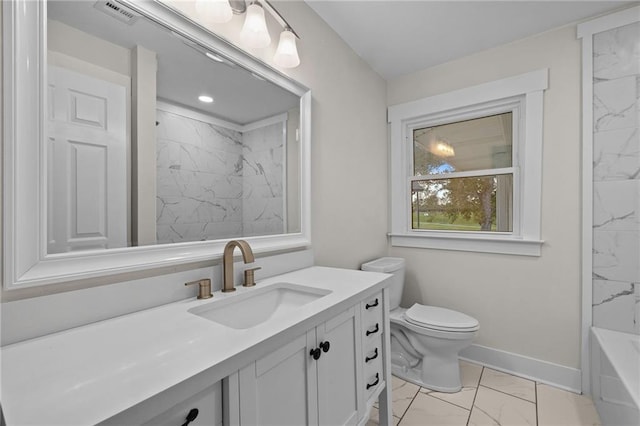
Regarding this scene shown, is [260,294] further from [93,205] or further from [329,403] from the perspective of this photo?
[93,205]

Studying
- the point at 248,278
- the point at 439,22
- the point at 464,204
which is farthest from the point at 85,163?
the point at 464,204

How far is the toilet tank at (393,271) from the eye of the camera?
7.01 feet

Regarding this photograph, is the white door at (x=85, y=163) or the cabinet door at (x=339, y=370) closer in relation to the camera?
the white door at (x=85, y=163)

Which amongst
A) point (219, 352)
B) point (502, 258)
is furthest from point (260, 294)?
point (502, 258)

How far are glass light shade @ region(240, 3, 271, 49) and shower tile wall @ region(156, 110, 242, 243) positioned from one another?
1.31 ft

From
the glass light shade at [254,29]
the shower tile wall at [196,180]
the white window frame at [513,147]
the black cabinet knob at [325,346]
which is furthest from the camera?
the white window frame at [513,147]

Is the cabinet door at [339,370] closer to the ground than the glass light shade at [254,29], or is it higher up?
closer to the ground

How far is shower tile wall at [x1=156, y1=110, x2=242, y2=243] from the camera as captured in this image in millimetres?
1061

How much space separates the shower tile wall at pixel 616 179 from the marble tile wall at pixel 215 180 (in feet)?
6.41

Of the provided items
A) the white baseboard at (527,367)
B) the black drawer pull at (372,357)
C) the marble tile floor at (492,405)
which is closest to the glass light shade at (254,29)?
the black drawer pull at (372,357)

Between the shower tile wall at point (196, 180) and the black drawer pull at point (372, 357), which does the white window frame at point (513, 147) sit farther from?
the shower tile wall at point (196, 180)

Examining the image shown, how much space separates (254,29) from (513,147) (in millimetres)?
1976

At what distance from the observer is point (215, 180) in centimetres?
123

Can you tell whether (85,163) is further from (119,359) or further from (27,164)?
(119,359)
